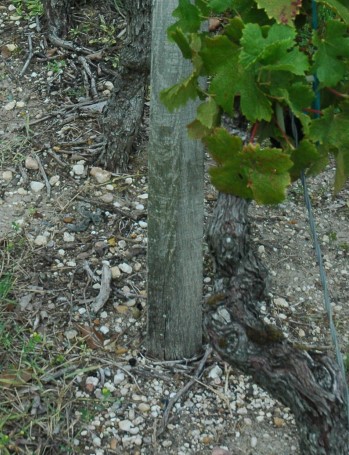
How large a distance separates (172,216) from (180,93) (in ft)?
3.39

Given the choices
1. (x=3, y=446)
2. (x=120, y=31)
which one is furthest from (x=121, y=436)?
(x=120, y=31)

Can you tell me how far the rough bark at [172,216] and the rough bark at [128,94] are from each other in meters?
1.06

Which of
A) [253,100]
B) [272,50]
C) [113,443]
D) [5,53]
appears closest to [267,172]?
[253,100]

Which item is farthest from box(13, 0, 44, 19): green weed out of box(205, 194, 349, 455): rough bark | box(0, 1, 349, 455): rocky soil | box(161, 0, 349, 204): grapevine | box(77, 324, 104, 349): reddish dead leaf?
box(161, 0, 349, 204): grapevine

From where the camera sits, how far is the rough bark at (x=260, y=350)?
209 centimetres

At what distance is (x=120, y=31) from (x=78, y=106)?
2.17 ft

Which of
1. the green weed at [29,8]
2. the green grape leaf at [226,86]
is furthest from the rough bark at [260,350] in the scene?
the green weed at [29,8]

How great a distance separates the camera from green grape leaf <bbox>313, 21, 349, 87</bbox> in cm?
167

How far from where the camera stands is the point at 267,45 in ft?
5.19

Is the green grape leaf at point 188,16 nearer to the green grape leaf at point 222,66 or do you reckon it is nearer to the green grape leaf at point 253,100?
the green grape leaf at point 222,66

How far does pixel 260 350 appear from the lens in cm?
224

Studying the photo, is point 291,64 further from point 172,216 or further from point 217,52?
point 172,216

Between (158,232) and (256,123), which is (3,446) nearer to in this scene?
(158,232)

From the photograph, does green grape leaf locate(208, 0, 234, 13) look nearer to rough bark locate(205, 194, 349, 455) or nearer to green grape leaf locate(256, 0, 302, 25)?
green grape leaf locate(256, 0, 302, 25)
